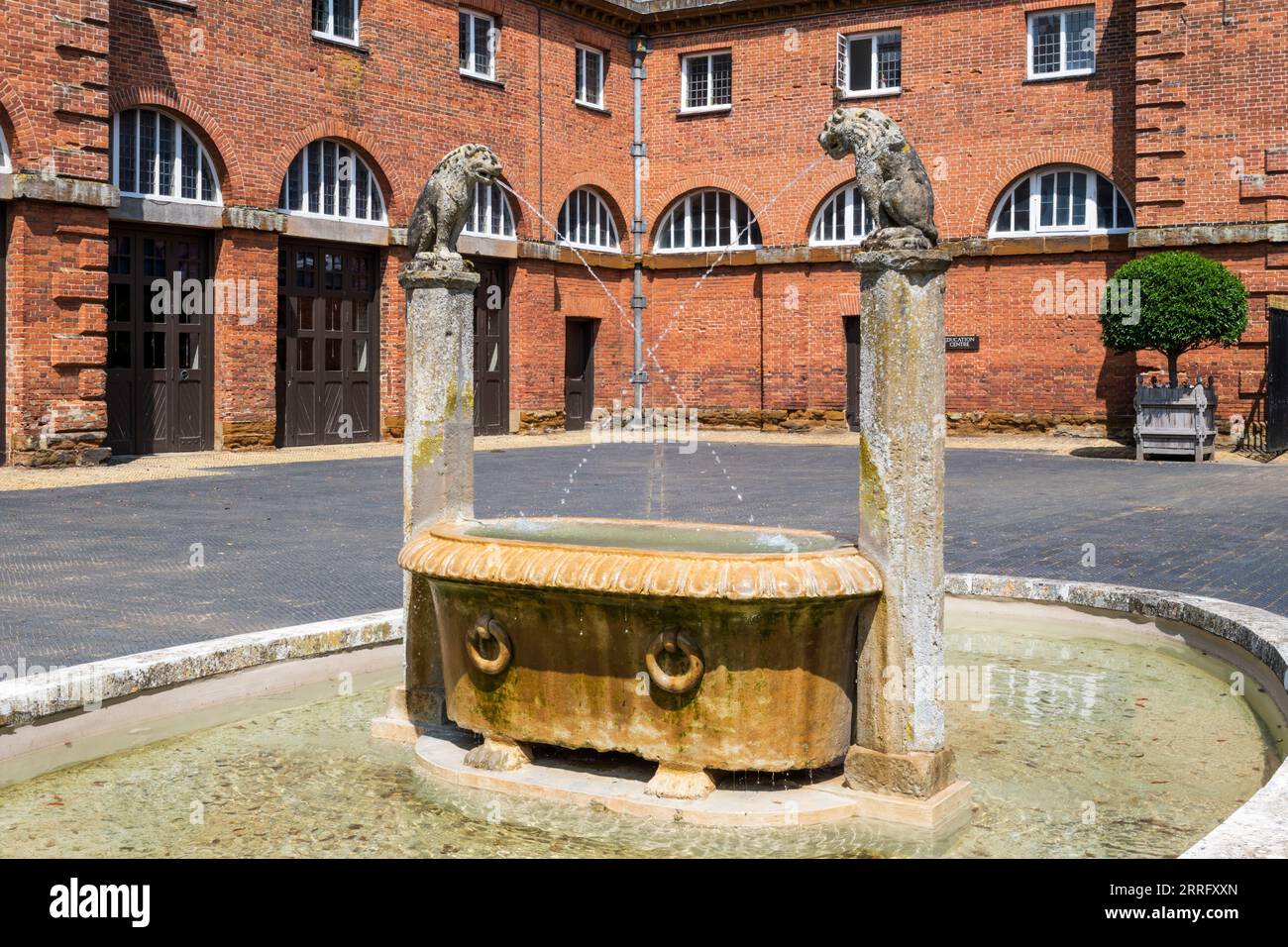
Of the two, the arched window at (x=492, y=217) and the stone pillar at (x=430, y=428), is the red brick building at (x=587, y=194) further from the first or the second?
the stone pillar at (x=430, y=428)

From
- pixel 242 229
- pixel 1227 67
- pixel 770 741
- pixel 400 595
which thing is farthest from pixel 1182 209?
pixel 770 741

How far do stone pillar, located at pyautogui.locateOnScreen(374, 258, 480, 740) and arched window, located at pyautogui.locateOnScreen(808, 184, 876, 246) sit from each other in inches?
775

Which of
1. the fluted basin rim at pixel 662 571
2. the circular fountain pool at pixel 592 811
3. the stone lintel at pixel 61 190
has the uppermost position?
the stone lintel at pixel 61 190

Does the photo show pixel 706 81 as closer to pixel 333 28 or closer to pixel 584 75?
pixel 584 75

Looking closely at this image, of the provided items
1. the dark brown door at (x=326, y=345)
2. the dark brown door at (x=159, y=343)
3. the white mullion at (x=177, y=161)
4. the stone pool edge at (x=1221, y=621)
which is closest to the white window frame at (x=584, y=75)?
the dark brown door at (x=326, y=345)

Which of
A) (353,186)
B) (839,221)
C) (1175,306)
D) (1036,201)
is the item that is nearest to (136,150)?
(353,186)

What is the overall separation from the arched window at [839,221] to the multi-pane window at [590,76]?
4.76m

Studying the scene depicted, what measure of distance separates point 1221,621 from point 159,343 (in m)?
15.2

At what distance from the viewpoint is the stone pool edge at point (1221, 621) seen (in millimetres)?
3139

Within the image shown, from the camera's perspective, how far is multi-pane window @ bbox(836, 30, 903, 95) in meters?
24.3

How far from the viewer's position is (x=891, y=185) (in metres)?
4.55

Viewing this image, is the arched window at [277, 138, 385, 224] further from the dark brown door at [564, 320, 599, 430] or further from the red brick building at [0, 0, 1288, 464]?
the dark brown door at [564, 320, 599, 430]

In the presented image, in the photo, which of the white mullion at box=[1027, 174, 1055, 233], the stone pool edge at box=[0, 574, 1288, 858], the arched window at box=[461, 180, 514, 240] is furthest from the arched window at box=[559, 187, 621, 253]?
the stone pool edge at box=[0, 574, 1288, 858]
